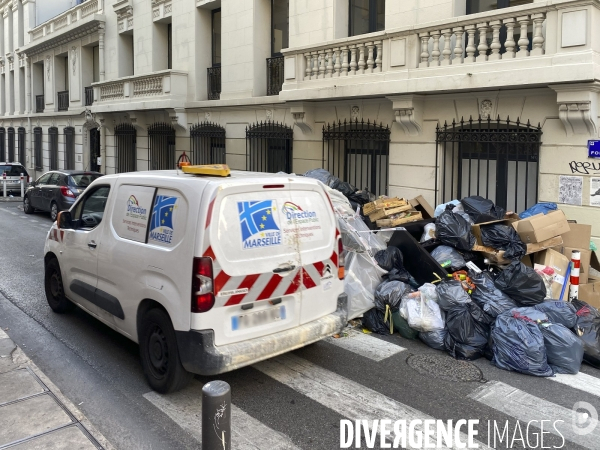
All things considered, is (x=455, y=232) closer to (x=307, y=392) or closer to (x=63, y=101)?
(x=307, y=392)

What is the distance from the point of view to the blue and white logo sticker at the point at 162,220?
4.56m

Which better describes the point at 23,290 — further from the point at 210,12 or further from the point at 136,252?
the point at 210,12

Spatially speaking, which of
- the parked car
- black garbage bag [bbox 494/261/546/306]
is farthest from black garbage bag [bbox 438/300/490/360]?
the parked car

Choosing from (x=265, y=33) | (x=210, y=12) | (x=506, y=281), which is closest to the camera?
(x=506, y=281)

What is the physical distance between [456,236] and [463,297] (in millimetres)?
1271

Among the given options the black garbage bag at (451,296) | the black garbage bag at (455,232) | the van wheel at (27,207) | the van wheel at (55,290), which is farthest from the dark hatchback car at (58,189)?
the black garbage bag at (451,296)

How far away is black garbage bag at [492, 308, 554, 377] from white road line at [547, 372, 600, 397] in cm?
10

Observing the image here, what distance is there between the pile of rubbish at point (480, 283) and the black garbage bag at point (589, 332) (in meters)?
0.01

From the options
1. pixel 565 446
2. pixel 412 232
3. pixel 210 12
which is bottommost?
pixel 565 446

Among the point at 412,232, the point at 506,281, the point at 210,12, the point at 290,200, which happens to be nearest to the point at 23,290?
the point at 290,200

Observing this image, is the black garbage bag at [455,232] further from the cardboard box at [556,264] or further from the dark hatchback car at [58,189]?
the dark hatchback car at [58,189]

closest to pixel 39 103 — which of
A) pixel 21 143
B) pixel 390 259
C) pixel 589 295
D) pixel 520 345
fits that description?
pixel 21 143

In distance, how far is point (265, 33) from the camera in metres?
14.1

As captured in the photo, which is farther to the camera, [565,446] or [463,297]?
[463,297]
